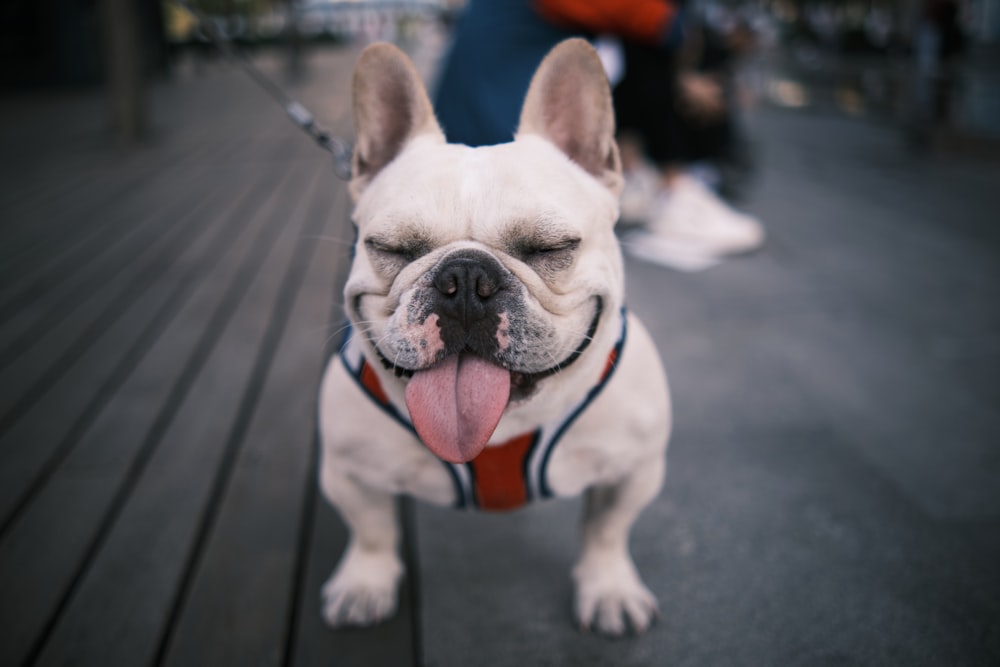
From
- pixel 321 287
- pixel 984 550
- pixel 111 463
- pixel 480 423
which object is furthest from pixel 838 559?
pixel 321 287

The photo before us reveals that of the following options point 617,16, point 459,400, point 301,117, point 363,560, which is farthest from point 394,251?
point 617,16

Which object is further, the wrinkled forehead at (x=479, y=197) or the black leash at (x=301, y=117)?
the black leash at (x=301, y=117)

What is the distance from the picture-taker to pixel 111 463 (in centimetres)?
208

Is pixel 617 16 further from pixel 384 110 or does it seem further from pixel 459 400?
pixel 459 400

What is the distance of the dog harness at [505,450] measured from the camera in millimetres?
1333

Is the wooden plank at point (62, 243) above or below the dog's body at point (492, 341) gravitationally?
below

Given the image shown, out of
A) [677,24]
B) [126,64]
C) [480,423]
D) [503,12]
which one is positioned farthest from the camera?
[126,64]

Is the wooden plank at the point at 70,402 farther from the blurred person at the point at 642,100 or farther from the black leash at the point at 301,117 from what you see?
the blurred person at the point at 642,100

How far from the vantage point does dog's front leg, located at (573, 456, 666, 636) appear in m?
1.49

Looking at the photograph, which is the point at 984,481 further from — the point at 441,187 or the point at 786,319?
the point at 441,187

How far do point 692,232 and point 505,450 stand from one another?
3102 millimetres

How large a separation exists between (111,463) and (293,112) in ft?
3.87

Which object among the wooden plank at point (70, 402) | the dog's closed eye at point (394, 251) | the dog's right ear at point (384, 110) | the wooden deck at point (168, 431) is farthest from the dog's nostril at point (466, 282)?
the wooden plank at point (70, 402)

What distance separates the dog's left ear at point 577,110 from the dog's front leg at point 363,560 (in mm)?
823
